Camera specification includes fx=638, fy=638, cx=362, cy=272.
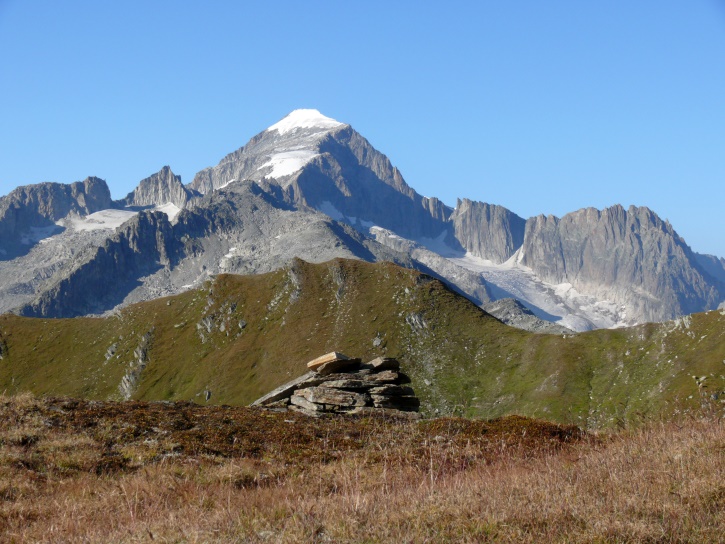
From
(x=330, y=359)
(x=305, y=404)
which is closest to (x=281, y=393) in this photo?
(x=305, y=404)

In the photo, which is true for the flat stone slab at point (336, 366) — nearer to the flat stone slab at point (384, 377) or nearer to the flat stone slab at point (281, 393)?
the flat stone slab at point (281, 393)

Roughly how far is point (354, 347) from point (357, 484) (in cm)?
11455

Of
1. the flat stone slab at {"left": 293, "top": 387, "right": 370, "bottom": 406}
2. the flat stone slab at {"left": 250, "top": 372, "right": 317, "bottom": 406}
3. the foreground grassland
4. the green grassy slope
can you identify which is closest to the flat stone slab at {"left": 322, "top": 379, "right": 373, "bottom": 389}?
the flat stone slab at {"left": 293, "top": 387, "right": 370, "bottom": 406}

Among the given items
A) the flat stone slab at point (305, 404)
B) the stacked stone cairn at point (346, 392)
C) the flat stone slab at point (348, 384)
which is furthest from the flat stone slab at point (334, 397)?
the flat stone slab at point (348, 384)

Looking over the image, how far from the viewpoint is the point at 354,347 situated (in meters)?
124

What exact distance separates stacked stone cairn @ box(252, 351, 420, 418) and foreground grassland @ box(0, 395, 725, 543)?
859 cm

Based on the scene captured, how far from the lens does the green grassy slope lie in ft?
334

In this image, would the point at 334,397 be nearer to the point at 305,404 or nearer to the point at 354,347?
the point at 305,404

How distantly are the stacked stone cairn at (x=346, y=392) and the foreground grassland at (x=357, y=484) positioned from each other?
338 inches

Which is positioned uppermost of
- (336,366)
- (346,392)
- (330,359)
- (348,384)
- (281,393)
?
(330,359)

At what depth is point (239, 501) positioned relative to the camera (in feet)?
34.7

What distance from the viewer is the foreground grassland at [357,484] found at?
8.74 metres

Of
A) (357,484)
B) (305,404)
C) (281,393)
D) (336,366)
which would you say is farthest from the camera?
(336,366)

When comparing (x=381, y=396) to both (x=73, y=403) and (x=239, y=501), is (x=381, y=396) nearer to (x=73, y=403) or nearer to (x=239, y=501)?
(x=73, y=403)
